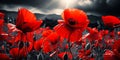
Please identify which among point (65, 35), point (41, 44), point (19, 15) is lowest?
point (41, 44)

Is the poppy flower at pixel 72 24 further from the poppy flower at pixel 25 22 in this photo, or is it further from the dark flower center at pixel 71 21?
the poppy flower at pixel 25 22

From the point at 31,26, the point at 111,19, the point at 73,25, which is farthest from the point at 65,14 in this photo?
the point at 111,19

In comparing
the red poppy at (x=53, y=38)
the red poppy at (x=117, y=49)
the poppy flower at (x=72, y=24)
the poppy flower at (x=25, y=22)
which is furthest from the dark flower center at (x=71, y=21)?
the red poppy at (x=53, y=38)

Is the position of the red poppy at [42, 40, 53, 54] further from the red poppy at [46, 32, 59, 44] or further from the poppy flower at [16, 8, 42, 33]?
the poppy flower at [16, 8, 42, 33]

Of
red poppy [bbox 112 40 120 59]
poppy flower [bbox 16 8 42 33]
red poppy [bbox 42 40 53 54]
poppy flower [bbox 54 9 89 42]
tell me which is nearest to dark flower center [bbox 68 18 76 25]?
poppy flower [bbox 54 9 89 42]

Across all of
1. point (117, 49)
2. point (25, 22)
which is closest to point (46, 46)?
point (25, 22)

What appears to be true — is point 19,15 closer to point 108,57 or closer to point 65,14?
point 65,14
